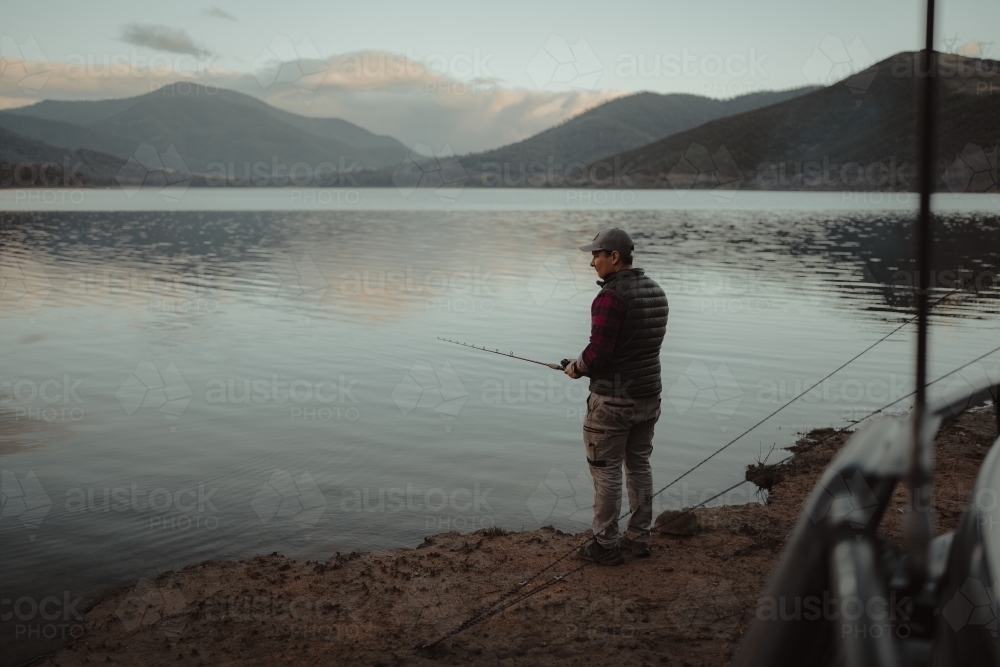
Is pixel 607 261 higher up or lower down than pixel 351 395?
higher up

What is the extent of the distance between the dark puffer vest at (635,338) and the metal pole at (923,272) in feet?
13.6

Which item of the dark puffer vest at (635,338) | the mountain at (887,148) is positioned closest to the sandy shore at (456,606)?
the dark puffer vest at (635,338)

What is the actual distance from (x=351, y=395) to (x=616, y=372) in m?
6.97

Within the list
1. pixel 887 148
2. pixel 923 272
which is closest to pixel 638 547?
pixel 923 272

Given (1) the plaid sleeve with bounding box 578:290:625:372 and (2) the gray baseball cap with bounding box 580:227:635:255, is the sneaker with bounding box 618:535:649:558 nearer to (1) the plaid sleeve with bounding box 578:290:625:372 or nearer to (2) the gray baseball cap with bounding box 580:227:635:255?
(1) the plaid sleeve with bounding box 578:290:625:372

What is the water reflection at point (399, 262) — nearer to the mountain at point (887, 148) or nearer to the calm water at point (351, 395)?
Result: the calm water at point (351, 395)

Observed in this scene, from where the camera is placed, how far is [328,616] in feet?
18.0

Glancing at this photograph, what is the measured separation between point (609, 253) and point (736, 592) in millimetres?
2386

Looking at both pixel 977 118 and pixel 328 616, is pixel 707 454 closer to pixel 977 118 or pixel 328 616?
pixel 328 616

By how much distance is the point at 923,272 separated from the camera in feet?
5.31

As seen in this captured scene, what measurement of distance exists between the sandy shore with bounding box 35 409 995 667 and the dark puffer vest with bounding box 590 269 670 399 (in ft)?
4.25

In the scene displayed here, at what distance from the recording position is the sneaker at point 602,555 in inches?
245

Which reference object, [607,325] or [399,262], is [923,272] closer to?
[607,325]

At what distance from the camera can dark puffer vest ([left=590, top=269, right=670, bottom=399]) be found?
19.6ft
